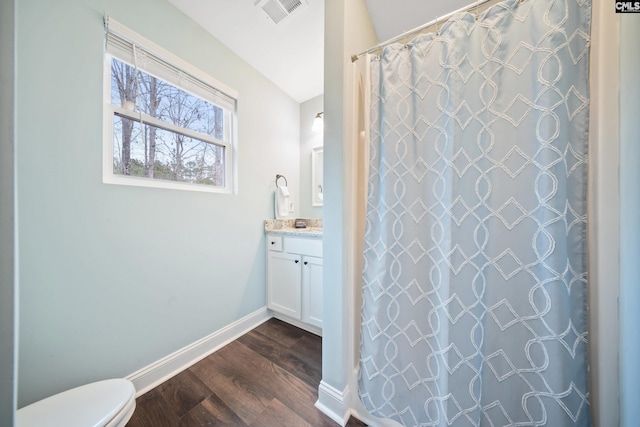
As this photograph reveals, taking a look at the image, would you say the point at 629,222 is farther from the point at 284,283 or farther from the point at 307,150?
the point at 307,150

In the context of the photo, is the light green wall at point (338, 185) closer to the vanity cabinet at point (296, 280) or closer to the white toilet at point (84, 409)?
the vanity cabinet at point (296, 280)

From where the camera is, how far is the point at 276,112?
6.79 feet

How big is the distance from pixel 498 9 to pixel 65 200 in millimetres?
1956

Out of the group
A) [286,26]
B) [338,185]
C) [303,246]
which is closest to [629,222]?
[338,185]

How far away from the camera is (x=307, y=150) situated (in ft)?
7.63

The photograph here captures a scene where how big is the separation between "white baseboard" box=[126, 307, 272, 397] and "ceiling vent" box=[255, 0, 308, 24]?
2.29 meters

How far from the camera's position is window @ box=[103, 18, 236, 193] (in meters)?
1.15

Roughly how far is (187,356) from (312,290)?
0.94 metres

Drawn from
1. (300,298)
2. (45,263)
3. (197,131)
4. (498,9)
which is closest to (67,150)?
(45,263)

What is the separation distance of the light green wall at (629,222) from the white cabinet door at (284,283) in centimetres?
153

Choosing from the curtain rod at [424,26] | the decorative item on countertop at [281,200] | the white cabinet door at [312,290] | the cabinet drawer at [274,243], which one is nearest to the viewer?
the curtain rod at [424,26]

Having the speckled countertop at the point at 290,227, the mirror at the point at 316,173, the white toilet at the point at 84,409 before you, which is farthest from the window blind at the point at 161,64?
the white toilet at the point at 84,409

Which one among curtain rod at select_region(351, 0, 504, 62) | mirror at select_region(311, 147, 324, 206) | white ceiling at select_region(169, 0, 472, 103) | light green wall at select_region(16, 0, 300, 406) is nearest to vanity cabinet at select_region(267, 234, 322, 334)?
light green wall at select_region(16, 0, 300, 406)

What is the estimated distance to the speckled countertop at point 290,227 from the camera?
169 centimetres
